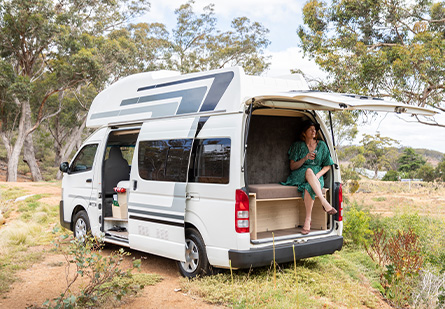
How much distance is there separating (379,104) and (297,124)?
2141 millimetres

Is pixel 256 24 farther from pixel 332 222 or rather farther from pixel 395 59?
pixel 332 222

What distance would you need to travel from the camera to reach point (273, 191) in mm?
6180

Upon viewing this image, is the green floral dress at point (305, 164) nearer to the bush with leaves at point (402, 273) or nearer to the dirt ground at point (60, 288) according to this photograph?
the bush with leaves at point (402, 273)

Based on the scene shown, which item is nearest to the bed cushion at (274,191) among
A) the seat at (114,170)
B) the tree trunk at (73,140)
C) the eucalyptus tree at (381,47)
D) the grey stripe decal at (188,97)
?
the grey stripe decal at (188,97)

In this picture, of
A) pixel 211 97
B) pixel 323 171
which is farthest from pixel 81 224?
pixel 323 171

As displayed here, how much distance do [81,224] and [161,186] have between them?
9.21ft

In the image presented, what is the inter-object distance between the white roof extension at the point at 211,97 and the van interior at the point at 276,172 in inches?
22.1

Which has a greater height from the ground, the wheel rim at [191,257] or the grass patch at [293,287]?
the wheel rim at [191,257]

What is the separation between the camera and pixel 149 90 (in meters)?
7.13

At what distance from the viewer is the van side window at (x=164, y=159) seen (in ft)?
19.9

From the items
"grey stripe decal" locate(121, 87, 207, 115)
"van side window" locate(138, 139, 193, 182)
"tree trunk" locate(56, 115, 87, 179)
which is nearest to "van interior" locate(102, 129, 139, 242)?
"van side window" locate(138, 139, 193, 182)

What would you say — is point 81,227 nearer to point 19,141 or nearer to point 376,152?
point 19,141

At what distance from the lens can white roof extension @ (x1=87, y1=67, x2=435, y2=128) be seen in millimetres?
5262

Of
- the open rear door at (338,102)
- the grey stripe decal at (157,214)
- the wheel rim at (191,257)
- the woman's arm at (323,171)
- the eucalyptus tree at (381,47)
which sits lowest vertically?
the wheel rim at (191,257)
